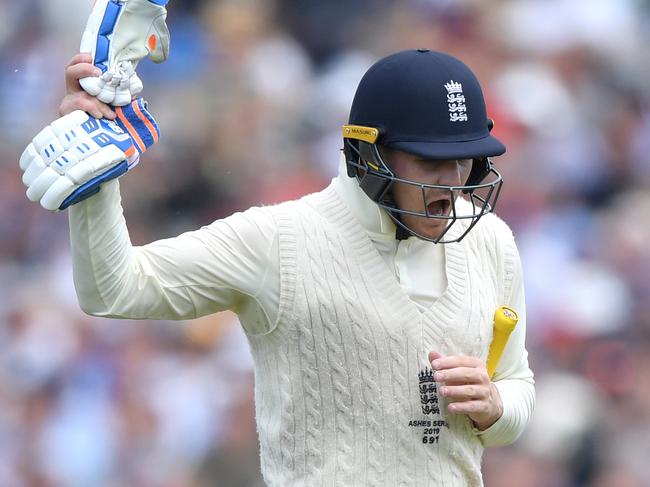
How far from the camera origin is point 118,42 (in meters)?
2.51

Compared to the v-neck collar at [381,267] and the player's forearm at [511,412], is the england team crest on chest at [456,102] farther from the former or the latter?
the player's forearm at [511,412]

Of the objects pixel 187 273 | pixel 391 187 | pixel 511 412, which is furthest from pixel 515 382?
pixel 187 273

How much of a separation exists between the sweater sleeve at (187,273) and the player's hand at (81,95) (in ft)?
0.61

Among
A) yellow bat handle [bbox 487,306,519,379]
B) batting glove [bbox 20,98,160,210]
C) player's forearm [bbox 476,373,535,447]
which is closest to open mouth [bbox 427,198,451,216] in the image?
yellow bat handle [bbox 487,306,519,379]

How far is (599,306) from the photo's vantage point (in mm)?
5992

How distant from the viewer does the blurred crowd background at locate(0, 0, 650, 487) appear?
5461mm

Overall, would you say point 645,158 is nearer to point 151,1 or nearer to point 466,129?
point 466,129

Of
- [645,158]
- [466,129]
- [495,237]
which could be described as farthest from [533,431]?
[466,129]

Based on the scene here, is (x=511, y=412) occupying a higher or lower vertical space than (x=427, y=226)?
lower

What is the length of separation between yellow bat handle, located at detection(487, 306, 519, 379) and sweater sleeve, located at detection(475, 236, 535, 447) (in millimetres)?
83

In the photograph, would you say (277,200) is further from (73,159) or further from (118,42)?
(73,159)

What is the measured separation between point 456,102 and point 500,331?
0.56 metres

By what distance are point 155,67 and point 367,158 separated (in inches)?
144

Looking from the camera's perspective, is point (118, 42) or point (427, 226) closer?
point (118, 42)
